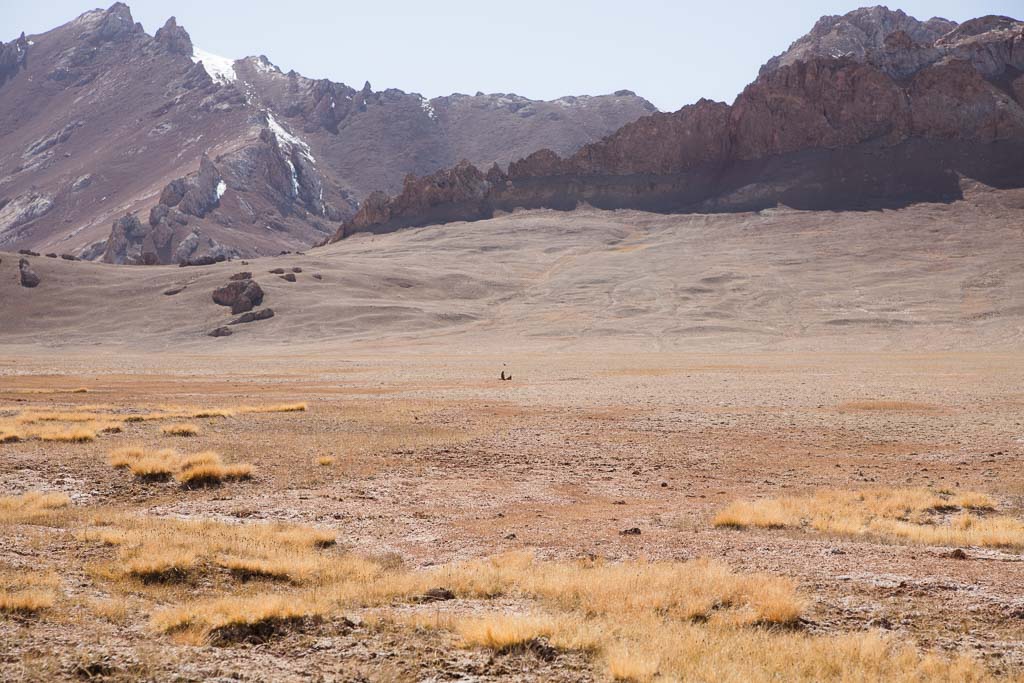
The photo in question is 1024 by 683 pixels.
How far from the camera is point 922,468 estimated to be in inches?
770

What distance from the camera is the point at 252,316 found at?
97250 mm

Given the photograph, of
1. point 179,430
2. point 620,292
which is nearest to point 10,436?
point 179,430

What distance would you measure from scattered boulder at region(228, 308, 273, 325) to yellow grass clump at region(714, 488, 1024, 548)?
8851 centimetres

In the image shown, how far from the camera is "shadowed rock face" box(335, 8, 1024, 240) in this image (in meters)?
142

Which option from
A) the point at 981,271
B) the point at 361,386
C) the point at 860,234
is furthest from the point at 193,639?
the point at 860,234

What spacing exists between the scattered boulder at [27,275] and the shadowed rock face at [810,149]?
7071 centimetres

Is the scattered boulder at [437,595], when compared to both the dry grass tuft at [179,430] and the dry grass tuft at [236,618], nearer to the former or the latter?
the dry grass tuft at [236,618]

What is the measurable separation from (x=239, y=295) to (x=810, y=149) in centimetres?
10873

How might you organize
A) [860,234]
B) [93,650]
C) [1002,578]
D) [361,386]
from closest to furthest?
1. [93,650]
2. [1002,578]
3. [361,386]
4. [860,234]

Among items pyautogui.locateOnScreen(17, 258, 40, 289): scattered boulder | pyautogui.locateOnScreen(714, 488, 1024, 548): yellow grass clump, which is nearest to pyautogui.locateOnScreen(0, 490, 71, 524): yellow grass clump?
pyautogui.locateOnScreen(714, 488, 1024, 548): yellow grass clump

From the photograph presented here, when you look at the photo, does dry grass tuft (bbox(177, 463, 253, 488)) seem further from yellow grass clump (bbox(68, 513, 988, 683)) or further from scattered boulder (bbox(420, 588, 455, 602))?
scattered boulder (bbox(420, 588, 455, 602))

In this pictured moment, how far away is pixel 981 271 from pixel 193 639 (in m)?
112

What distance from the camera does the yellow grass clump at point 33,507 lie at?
12.7m

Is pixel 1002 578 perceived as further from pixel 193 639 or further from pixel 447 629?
pixel 193 639
